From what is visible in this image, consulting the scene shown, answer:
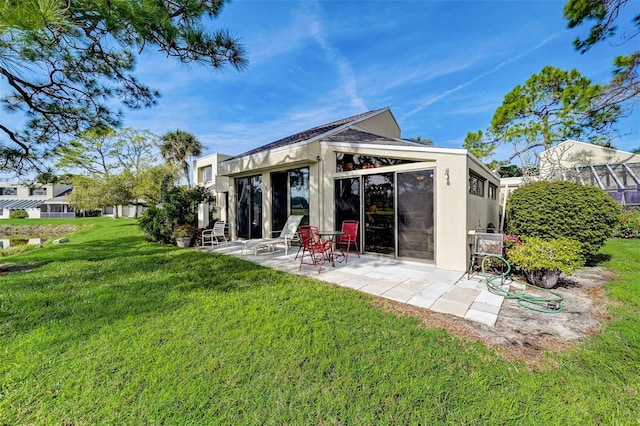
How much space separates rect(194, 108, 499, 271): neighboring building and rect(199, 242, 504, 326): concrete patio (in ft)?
2.17

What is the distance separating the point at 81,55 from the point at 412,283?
833 cm

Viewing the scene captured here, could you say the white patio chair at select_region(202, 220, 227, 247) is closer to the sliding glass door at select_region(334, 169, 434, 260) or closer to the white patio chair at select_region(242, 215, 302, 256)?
the white patio chair at select_region(242, 215, 302, 256)

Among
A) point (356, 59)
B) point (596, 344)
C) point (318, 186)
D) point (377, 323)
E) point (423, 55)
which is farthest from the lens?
point (356, 59)

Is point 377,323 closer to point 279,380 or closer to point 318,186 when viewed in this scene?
point 279,380

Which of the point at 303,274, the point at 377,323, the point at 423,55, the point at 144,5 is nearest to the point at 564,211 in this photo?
the point at 377,323

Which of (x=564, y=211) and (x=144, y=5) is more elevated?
(x=144, y=5)

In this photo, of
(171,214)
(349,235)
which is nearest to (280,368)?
(349,235)

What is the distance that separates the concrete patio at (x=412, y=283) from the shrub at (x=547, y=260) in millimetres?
902

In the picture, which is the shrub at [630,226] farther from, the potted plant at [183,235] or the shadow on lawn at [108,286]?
the potted plant at [183,235]

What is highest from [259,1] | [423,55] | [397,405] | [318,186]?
[423,55]

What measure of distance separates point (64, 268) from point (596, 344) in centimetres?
1067

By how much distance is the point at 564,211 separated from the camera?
6.29 meters

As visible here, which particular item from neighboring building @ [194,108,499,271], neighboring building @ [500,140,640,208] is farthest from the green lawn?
neighboring building @ [500,140,640,208]

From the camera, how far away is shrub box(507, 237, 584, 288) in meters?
4.86
